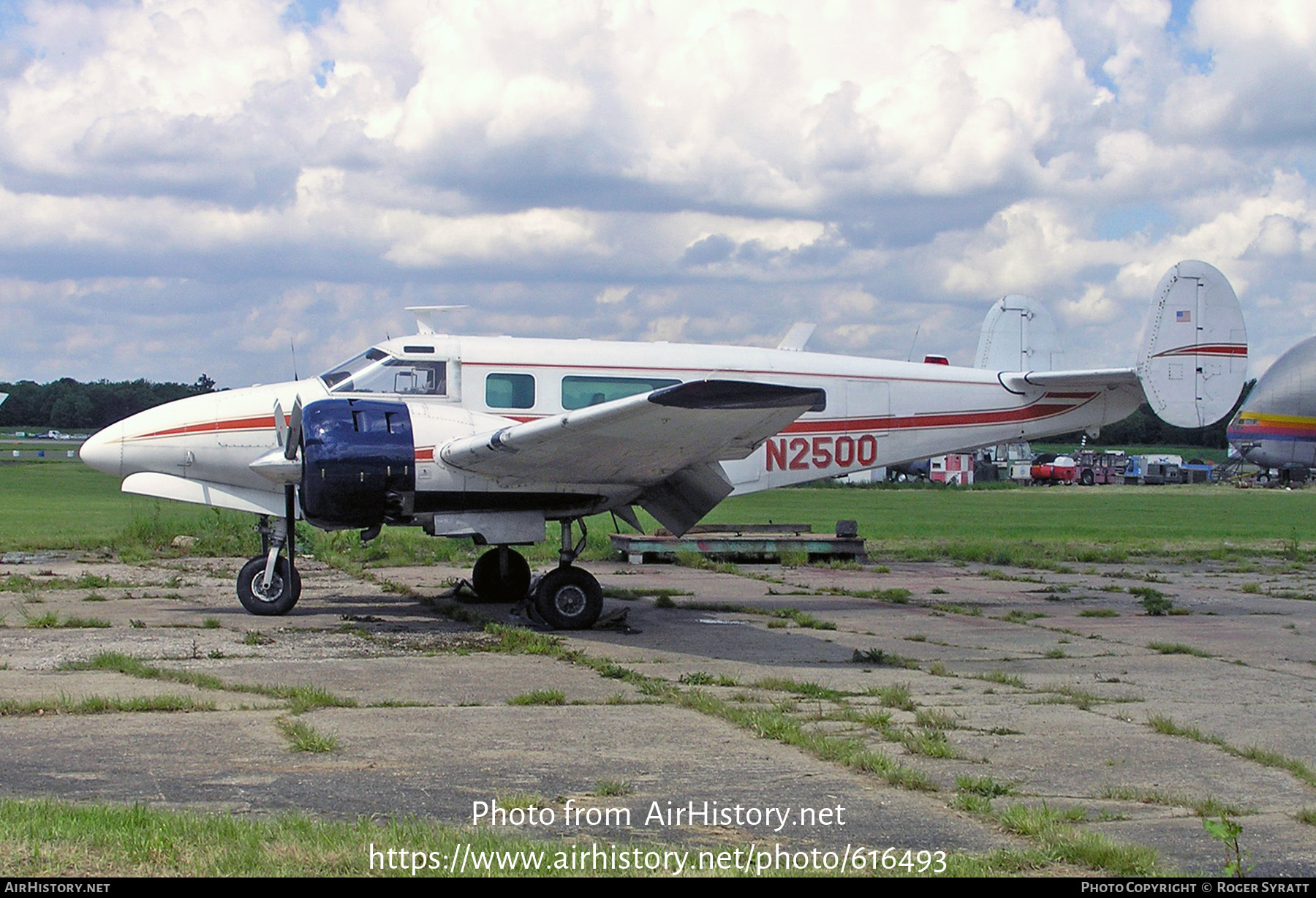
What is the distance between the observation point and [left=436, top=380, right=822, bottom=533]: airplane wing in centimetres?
974

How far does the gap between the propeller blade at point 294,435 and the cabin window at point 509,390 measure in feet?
7.48

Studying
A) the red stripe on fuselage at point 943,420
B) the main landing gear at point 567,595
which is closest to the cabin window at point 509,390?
the main landing gear at point 567,595

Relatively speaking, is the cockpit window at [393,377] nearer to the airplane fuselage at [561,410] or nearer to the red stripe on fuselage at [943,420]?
the airplane fuselage at [561,410]

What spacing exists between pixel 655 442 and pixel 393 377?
3.61 meters

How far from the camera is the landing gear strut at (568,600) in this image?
38.8 ft

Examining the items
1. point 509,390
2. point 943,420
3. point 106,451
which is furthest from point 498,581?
point 943,420

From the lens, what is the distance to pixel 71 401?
9775 centimetres

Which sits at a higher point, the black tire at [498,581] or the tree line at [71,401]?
the tree line at [71,401]

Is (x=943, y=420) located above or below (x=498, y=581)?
above

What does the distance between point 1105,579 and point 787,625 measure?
26.3 feet

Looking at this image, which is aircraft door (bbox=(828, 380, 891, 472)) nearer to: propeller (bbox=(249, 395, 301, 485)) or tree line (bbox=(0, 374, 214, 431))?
propeller (bbox=(249, 395, 301, 485))

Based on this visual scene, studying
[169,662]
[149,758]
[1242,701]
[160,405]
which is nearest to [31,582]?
[160,405]

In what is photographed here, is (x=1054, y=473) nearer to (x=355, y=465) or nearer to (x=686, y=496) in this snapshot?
(x=686, y=496)

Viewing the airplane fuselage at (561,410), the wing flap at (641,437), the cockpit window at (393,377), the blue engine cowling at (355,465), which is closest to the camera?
the wing flap at (641,437)
